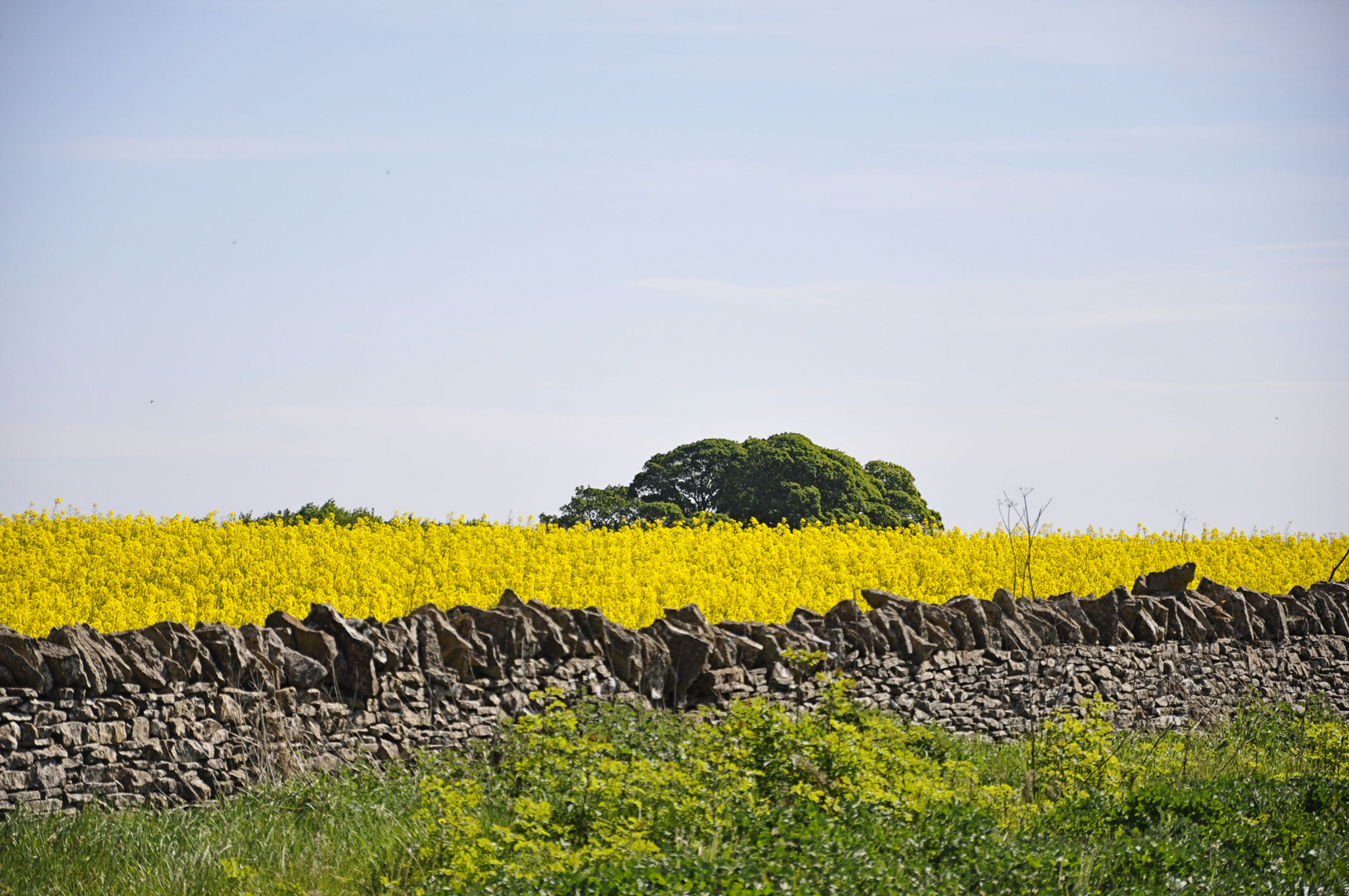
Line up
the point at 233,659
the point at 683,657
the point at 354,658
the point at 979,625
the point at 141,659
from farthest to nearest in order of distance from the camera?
the point at 979,625, the point at 683,657, the point at 354,658, the point at 233,659, the point at 141,659

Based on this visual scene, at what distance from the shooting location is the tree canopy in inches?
838

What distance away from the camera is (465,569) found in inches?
468

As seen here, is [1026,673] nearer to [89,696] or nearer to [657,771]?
[657,771]

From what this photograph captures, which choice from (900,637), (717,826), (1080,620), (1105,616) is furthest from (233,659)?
(1105,616)

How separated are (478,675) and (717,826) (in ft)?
10.8

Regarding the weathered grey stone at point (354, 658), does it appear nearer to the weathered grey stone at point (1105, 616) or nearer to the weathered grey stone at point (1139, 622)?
the weathered grey stone at point (1105, 616)

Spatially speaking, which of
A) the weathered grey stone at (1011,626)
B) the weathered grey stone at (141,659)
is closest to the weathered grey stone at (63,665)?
the weathered grey stone at (141,659)

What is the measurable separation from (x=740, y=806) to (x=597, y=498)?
1576 centimetres

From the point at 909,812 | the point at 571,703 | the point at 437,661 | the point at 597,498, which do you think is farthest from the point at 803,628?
the point at 597,498

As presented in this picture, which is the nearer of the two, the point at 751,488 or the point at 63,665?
the point at 63,665

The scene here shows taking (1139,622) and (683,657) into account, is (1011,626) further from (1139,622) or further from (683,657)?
(683,657)

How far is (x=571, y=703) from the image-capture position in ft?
26.3

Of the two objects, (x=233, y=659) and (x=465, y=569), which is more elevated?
(x=465, y=569)

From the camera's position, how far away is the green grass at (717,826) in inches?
184
